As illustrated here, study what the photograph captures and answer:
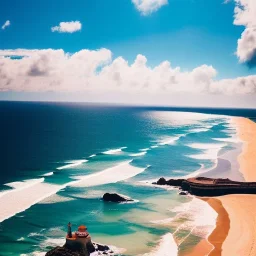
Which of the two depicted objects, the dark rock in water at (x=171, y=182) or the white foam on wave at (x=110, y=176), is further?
the dark rock in water at (x=171, y=182)

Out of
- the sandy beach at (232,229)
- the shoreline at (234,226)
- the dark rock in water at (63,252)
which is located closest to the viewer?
the dark rock in water at (63,252)

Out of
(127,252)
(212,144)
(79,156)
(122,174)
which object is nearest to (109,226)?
(127,252)

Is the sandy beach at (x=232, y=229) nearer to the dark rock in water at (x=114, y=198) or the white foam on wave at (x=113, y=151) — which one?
the dark rock in water at (x=114, y=198)

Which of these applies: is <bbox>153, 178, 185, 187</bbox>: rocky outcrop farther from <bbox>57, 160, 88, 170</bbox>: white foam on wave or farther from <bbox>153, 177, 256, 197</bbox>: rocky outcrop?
<bbox>57, 160, 88, 170</bbox>: white foam on wave

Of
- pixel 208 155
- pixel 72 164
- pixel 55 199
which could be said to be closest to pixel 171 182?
pixel 55 199

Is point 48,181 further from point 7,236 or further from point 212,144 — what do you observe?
point 212,144

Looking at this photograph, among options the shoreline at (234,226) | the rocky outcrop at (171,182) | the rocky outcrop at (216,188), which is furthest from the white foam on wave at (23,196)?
the shoreline at (234,226)

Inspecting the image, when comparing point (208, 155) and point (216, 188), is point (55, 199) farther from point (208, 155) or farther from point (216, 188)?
point (208, 155)

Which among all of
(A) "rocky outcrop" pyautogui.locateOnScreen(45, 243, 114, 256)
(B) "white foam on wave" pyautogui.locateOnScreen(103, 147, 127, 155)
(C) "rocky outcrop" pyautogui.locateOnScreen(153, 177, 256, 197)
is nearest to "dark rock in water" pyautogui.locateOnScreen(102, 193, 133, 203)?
(C) "rocky outcrop" pyautogui.locateOnScreen(153, 177, 256, 197)
